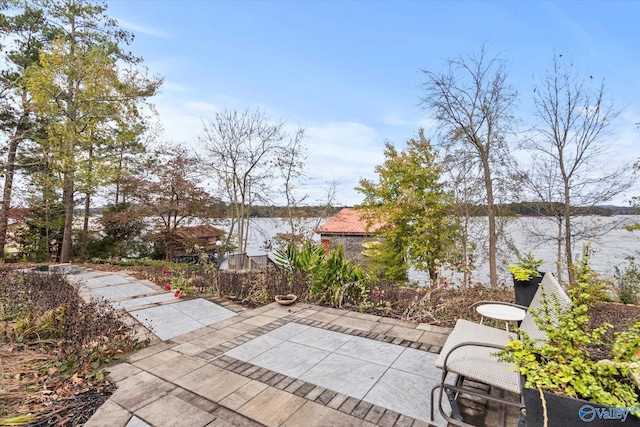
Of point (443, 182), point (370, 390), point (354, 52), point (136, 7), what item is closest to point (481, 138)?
point (443, 182)

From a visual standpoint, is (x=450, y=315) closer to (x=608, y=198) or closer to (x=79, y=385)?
(x=79, y=385)

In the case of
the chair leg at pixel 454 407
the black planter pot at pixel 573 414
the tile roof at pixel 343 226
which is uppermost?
the tile roof at pixel 343 226

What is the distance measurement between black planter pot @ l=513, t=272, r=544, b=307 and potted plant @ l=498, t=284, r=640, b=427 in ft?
5.96

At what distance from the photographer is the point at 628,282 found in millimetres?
6664

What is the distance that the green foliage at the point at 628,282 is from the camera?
6.38 meters

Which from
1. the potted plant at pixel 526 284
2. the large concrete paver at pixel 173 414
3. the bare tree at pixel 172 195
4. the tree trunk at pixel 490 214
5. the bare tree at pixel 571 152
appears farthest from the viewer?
the bare tree at pixel 172 195

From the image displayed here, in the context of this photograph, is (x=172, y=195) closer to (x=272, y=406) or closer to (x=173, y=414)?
(x=173, y=414)

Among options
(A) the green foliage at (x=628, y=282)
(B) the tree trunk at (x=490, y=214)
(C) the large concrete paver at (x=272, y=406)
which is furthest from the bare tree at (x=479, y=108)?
(C) the large concrete paver at (x=272, y=406)

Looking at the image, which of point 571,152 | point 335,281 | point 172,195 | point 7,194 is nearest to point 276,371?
point 335,281

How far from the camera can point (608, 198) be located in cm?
777

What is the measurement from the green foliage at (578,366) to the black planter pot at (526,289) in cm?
180

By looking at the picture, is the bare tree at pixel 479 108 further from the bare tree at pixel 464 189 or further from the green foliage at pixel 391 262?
the green foliage at pixel 391 262

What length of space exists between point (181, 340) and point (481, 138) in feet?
30.3

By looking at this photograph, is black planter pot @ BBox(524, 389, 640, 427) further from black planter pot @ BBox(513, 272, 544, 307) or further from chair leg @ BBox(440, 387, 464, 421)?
black planter pot @ BBox(513, 272, 544, 307)
